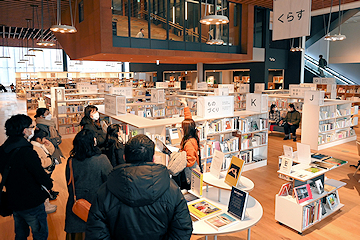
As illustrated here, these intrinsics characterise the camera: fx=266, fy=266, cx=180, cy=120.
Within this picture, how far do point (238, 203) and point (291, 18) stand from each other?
5.46 metres

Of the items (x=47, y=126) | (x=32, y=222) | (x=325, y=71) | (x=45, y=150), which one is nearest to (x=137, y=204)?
(x=32, y=222)

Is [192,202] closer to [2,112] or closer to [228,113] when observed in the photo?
[228,113]

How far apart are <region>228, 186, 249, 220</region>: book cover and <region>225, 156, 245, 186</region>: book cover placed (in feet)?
1.38

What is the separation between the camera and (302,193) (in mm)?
3959

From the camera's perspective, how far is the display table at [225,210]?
8.49 feet

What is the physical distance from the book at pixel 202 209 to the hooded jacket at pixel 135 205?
1.18 meters

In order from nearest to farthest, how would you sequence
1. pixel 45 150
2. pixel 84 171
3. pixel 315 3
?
1. pixel 84 171
2. pixel 45 150
3. pixel 315 3

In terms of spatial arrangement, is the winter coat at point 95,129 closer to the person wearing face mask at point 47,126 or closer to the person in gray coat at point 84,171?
the person wearing face mask at point 47,126

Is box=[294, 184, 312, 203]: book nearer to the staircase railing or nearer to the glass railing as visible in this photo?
the staircase railing

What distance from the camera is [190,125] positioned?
3900 millimetres

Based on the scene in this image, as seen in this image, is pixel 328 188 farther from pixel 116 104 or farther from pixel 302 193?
pixel 116 104

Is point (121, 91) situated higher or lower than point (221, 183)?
higher

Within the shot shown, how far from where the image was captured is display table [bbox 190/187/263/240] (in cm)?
259

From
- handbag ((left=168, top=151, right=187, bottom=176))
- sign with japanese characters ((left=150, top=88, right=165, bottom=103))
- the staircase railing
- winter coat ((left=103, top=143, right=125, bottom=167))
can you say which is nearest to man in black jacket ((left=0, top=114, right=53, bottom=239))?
winter coat ((left=103, top=143, right=125, bottom=167))
